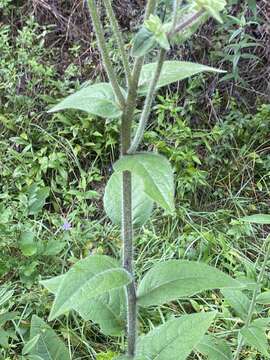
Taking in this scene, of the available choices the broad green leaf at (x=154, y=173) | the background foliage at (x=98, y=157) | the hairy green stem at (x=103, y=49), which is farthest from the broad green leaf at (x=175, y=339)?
the background foliage at (x=98, y=157)

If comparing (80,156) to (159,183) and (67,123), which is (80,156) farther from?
(159,183)

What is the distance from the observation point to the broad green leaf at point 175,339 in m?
1.53

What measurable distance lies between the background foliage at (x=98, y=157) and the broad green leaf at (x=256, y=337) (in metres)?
0.74

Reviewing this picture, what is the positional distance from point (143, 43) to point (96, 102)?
214mm

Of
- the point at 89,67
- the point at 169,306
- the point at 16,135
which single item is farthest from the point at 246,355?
the point at 89,67

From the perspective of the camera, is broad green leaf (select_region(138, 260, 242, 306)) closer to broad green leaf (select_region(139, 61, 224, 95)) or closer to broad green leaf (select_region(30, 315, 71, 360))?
broad green leaf (select_region(139, 61, 224, 95))

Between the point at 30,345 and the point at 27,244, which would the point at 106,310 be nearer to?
the point at 30,345

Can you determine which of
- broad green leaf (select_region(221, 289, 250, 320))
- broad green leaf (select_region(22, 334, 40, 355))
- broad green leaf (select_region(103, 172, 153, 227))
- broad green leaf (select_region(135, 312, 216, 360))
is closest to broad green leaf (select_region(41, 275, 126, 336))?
broad green leaf (select_region(135, 312, 216, 360))

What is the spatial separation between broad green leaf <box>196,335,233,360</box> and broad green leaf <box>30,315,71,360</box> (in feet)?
1.47

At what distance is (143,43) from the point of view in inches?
43.8

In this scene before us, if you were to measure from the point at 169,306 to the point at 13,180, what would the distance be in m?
1.24

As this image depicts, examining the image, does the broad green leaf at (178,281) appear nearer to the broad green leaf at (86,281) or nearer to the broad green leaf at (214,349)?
the broad green leaf at (86,281)

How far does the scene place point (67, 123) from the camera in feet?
12.3

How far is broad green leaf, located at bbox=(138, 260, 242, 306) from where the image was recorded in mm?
1358
